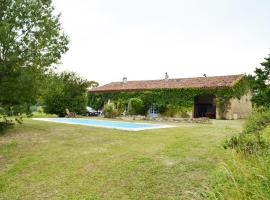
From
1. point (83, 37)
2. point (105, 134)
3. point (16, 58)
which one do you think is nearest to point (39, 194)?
point (105, 134)

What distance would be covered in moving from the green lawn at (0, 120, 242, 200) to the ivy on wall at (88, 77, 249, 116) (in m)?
20.2

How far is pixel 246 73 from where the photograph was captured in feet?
112

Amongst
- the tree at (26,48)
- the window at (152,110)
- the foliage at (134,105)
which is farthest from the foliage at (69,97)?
the tree at (26,48)

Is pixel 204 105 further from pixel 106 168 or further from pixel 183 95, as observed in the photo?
pixel 106 168

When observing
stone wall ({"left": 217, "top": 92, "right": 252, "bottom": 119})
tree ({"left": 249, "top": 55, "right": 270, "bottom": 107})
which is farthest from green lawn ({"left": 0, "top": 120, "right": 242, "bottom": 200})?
tree ({"left": 249, "top": 55, "right": 270, "bottom": 107})

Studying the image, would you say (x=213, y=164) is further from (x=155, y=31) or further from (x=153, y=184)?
(x=155, y=31)

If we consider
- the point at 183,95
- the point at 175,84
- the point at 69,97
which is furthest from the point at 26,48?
the point at 175,84

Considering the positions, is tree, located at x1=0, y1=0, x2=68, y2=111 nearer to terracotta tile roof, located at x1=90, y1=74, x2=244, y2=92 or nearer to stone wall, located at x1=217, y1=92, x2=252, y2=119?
terracotta tile roof, located at x1=90, y1=74, x2=244, y2=92

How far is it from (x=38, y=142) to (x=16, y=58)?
3997mm

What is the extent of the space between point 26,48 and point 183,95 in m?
22.9

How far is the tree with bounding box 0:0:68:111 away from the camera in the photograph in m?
12.8

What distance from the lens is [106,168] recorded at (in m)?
7.93

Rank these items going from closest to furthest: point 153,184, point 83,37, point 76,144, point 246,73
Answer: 1. point 153,184
2. point 76,144
3. point 83,37
4. point 246,73

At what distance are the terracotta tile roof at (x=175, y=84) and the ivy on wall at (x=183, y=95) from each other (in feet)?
1.57
